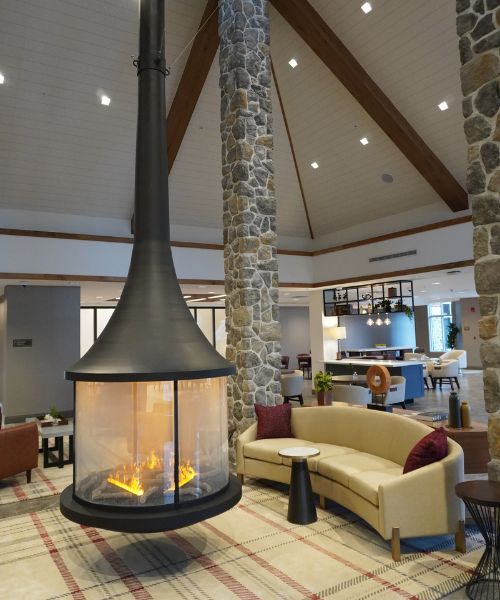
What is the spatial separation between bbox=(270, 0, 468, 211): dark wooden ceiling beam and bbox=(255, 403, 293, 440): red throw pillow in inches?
208

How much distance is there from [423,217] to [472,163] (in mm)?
6896

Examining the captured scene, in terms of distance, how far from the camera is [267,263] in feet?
21.5

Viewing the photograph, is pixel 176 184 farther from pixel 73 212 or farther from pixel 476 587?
pixel 476 587

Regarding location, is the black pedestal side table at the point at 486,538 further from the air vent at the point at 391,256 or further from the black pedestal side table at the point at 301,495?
the air vent at the point at 391,256

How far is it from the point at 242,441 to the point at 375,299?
817 centimetres

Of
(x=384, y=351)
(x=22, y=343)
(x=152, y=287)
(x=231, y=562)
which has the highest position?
(x=152, y=287)

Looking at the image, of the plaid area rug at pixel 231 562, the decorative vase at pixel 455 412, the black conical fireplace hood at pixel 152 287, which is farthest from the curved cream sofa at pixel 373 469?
the black conical fireplace hood at pixel 152 287

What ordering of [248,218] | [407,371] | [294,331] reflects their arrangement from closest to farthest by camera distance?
[248,218] < [407,371] < [294,331]

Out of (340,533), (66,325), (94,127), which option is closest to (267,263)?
(340,533)

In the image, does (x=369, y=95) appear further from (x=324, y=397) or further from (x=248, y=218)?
(x=324, y=397)

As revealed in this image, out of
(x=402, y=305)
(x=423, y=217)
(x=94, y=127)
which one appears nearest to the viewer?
(x=94, y=127)

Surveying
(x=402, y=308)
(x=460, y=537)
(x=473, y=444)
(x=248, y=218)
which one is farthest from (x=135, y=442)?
(x=402, y=308)

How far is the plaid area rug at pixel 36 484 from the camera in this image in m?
5.50

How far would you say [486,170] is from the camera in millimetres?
3395
